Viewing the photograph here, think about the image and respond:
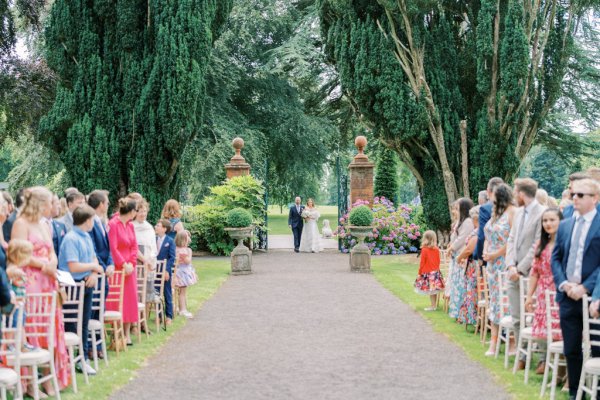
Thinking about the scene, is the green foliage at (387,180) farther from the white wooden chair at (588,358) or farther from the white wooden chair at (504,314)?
the white wooden chair at (588,358)

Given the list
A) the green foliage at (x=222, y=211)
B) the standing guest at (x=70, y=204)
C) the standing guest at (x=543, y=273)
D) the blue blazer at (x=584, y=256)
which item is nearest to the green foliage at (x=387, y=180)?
the green foliage at (x=222, y=211)

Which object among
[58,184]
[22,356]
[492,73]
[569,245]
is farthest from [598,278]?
[58,184]

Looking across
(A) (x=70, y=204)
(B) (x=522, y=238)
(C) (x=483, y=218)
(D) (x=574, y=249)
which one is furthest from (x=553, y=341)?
(A) (x=70, y=204)

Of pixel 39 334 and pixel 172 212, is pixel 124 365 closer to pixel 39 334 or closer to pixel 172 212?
pixel 39 334

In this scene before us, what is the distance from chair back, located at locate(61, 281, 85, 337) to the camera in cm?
626

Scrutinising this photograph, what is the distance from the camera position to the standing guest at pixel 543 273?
19.5ft

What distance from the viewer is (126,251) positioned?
7.90 meters

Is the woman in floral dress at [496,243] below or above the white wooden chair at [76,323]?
above

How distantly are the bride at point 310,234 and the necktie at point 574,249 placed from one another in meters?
15.2

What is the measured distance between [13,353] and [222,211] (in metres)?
14.9

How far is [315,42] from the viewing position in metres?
24.9

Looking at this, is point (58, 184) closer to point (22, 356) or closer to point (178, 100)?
point (178, 100)

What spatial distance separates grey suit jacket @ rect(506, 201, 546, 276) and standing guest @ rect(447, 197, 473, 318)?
227 centimetres

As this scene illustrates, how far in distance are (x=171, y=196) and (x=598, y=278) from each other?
12426mm
